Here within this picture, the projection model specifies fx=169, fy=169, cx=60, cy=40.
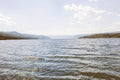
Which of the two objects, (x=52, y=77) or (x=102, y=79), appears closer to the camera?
(x=102, y=79)

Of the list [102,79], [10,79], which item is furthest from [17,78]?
[102,79]

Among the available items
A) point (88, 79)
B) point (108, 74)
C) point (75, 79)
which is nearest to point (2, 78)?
point (75, 79)

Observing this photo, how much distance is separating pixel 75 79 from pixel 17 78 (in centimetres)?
396

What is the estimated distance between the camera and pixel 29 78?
37.4 ft

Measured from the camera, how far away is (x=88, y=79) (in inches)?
433

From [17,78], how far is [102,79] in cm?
568

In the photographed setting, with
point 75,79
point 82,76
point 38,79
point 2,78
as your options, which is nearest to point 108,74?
point 82,76

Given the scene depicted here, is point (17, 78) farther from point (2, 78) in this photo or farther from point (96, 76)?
point (96, 76)

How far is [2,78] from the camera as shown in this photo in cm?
1155

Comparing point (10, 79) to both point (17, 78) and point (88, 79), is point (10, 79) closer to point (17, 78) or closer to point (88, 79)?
point (17, 78)

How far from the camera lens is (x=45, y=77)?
11.7m

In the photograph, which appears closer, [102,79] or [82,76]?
[102,79]

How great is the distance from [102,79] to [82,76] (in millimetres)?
1515

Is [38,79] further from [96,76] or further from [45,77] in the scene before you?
[96,76]
